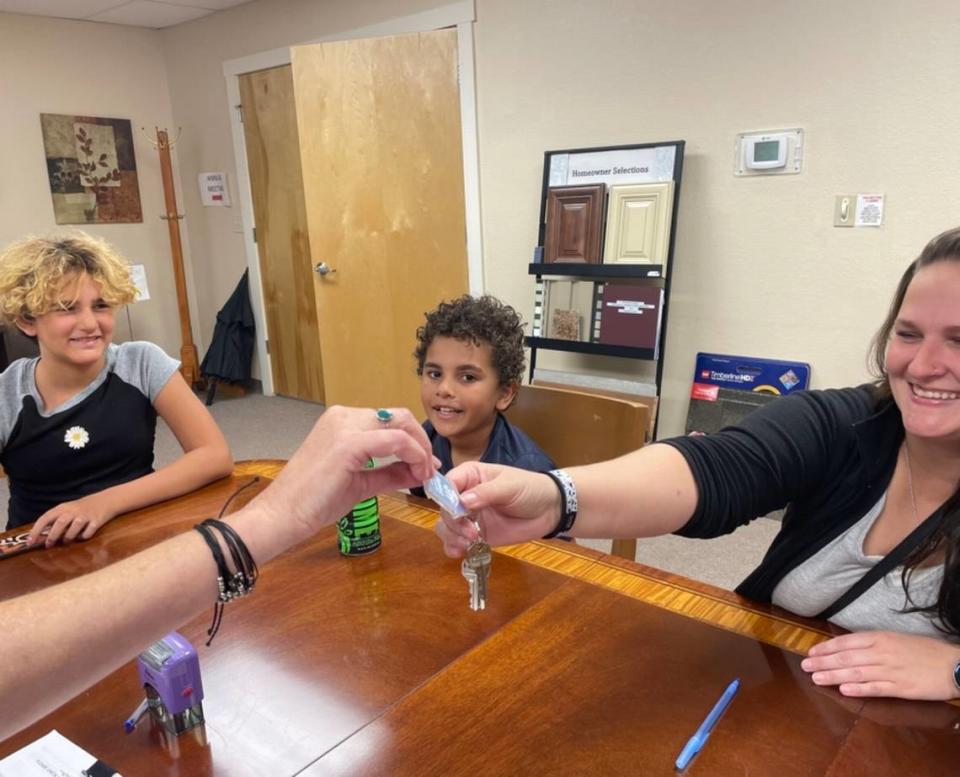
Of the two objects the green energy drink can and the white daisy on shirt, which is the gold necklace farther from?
the white daisy on shirt

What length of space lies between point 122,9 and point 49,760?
498cm

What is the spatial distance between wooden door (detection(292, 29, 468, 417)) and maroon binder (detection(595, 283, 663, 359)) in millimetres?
968

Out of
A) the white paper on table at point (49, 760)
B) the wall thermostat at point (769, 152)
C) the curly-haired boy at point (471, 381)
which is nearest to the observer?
the white paper on table at point (49, 760)

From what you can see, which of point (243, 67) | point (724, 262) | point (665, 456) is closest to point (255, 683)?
point (665, 456)

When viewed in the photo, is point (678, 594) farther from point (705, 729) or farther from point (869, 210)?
point (869, 210)

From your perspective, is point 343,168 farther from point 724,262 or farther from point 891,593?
point 891,593

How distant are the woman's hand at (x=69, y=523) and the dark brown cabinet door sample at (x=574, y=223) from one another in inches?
90.2

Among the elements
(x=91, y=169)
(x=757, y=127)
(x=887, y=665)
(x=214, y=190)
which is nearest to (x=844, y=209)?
(x=757, y=127)

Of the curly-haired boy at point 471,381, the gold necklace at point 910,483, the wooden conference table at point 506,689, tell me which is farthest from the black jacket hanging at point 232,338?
the gold necklace at point 910,483

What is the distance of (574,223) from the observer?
10.4 ft

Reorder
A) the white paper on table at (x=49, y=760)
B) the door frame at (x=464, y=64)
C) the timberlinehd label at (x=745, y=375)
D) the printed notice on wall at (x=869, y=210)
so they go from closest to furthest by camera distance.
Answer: the white paper on table at (x=49, y=760) → the printed notice on wall at (x=869, y=210) → the timberlinehd label at (x=745, y=375) → the door frame at (x=464, y=64)

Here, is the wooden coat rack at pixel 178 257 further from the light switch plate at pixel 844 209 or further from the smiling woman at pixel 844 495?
A: the smiling woman at pixel 844 495

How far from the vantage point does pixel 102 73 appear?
15.9ft

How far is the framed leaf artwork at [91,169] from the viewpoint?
15.2 ft
